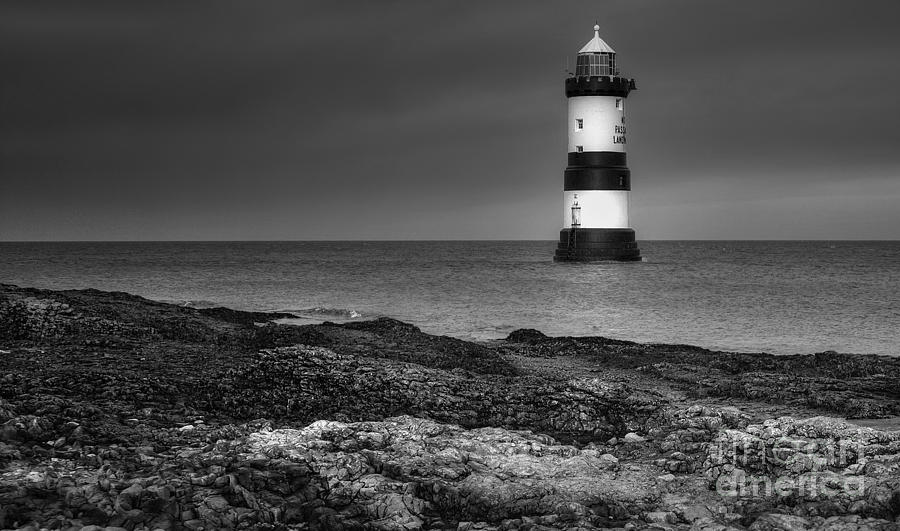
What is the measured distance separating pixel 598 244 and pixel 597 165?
154 inches

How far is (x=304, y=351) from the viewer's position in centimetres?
1100

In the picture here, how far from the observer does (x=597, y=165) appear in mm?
42125

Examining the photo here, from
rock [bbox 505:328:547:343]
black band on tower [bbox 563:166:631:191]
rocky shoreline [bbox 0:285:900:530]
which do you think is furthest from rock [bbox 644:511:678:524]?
black band on tower [bbox 563:166:631:191]

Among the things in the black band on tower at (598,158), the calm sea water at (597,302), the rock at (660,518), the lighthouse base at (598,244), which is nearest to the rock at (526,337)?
the calm sea water at (597,302)

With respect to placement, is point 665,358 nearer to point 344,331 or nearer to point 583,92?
point 344,331

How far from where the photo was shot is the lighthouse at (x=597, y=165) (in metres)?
42.3

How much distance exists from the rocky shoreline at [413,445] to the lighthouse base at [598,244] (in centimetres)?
3124

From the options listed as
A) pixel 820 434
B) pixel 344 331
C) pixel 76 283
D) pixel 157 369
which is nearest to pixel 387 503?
pixel 820 434

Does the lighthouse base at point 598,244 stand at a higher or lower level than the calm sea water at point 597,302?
higher

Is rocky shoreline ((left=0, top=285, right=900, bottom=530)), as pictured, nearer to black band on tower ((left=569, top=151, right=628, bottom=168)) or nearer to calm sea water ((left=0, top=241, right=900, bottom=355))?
calm sea water ((left=0, top=241, right=900, bottom=355))

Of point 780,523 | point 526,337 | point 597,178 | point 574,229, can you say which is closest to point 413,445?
point 780,523

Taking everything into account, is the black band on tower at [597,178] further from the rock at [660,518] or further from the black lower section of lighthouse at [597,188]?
the rock at [660,518]

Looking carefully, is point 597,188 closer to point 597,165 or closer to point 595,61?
point 597,165

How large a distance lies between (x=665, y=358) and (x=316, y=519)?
954cm
